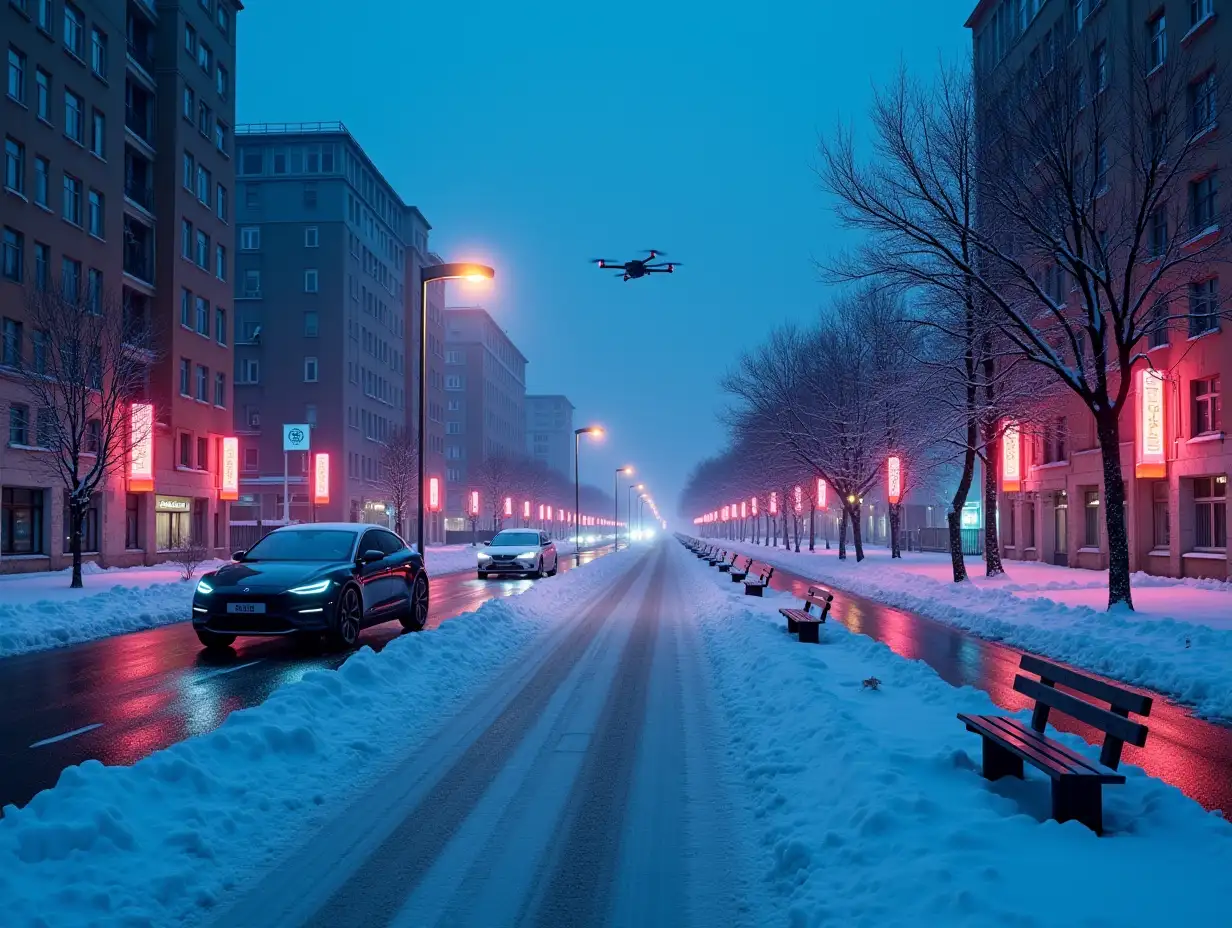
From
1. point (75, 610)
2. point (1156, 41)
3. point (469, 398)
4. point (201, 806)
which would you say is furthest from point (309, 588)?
point (469, 398)

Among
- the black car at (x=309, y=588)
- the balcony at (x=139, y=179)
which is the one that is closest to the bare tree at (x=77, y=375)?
the balcony at (x=139, y=179)

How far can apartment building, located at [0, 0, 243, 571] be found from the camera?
3219cm

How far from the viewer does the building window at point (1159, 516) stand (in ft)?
94.9

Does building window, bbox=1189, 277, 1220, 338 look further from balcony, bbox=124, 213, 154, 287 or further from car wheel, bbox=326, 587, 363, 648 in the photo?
balcony, bbox=124, 213, 154, 287

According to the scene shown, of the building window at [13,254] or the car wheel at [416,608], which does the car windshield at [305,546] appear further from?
the building window at [13,254]

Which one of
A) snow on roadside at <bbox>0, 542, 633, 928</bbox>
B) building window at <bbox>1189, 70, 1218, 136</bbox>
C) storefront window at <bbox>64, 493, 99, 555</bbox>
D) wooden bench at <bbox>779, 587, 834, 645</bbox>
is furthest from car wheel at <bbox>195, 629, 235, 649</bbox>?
storefront window at <bbox>64, 493, 99, 555</bbox>

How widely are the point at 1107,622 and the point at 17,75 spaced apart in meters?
36.2

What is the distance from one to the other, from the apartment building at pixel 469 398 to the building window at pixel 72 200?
A: 7423 centimetres

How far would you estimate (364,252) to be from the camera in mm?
75188

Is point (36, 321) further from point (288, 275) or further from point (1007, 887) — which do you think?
point (288, 275)

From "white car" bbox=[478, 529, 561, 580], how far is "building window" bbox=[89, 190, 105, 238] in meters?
19.4

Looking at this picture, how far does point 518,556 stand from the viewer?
33.5m

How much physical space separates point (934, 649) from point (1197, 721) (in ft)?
17.9

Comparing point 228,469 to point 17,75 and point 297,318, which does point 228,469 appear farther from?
point 297,318
